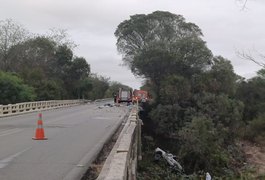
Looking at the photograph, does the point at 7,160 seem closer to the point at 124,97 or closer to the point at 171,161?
the point at 171,161

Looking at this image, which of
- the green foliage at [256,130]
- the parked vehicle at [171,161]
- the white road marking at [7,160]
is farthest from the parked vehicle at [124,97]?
the white road marking at [7,160]

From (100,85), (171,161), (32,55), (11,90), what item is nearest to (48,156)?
(171,161)

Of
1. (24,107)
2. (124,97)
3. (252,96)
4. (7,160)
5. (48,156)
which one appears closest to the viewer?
(7,160)

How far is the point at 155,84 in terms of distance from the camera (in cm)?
6284

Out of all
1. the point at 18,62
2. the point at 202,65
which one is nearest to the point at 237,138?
the point at 202,65

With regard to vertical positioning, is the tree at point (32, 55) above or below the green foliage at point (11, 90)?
above

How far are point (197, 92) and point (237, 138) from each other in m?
9.74

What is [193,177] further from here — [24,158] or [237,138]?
[237,138]

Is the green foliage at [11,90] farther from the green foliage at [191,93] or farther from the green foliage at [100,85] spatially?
the green foliage at [100,85]

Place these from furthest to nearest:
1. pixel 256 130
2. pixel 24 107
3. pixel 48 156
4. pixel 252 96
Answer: pixel 252 96 → pixel 256 130 → pixel 24 107 → pixel 48 156

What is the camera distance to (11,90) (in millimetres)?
53531

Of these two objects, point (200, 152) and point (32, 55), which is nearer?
point (200, 152)

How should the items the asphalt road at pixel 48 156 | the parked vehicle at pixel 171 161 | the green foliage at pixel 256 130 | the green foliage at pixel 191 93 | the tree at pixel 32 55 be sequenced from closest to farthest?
the asphalt road at pixel 48 156, the parked vehicle at pixel 171 161, the green foliage at pixel 191 93, the green foliage at pixel 256 130, the tree at pixel 32 55

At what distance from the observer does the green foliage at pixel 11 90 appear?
52281mm
